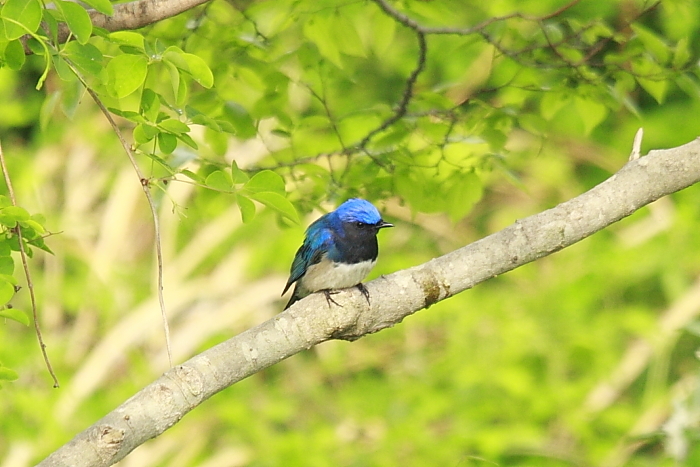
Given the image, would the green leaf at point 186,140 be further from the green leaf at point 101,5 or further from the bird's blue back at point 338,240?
the bird's blue back at point 338,240

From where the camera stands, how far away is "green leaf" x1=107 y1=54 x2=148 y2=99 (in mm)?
2238

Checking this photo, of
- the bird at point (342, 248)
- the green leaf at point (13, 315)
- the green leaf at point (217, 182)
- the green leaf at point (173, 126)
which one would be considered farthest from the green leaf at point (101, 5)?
the bird at point (342, 248)

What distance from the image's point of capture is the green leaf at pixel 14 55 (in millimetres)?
2311

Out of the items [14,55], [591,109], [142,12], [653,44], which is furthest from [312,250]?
[14,55]

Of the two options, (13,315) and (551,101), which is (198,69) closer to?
(13,315)

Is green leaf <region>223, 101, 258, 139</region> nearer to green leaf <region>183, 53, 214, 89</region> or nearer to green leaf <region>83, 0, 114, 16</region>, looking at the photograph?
green leaf <region>183, 53, 214, 89</region>

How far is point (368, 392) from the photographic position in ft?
22.1

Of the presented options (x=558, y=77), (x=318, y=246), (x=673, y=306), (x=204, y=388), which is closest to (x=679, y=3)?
(x=558, y=77)

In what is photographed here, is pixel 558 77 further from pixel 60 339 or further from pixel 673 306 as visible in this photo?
pixel 60 339

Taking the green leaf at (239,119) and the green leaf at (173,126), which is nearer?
the green leaf at (173,126)

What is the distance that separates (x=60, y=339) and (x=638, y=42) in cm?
534

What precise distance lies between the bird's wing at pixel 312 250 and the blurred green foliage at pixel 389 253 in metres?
0.44

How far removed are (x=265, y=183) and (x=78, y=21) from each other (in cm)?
63

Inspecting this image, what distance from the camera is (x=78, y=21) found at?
2078 mm
